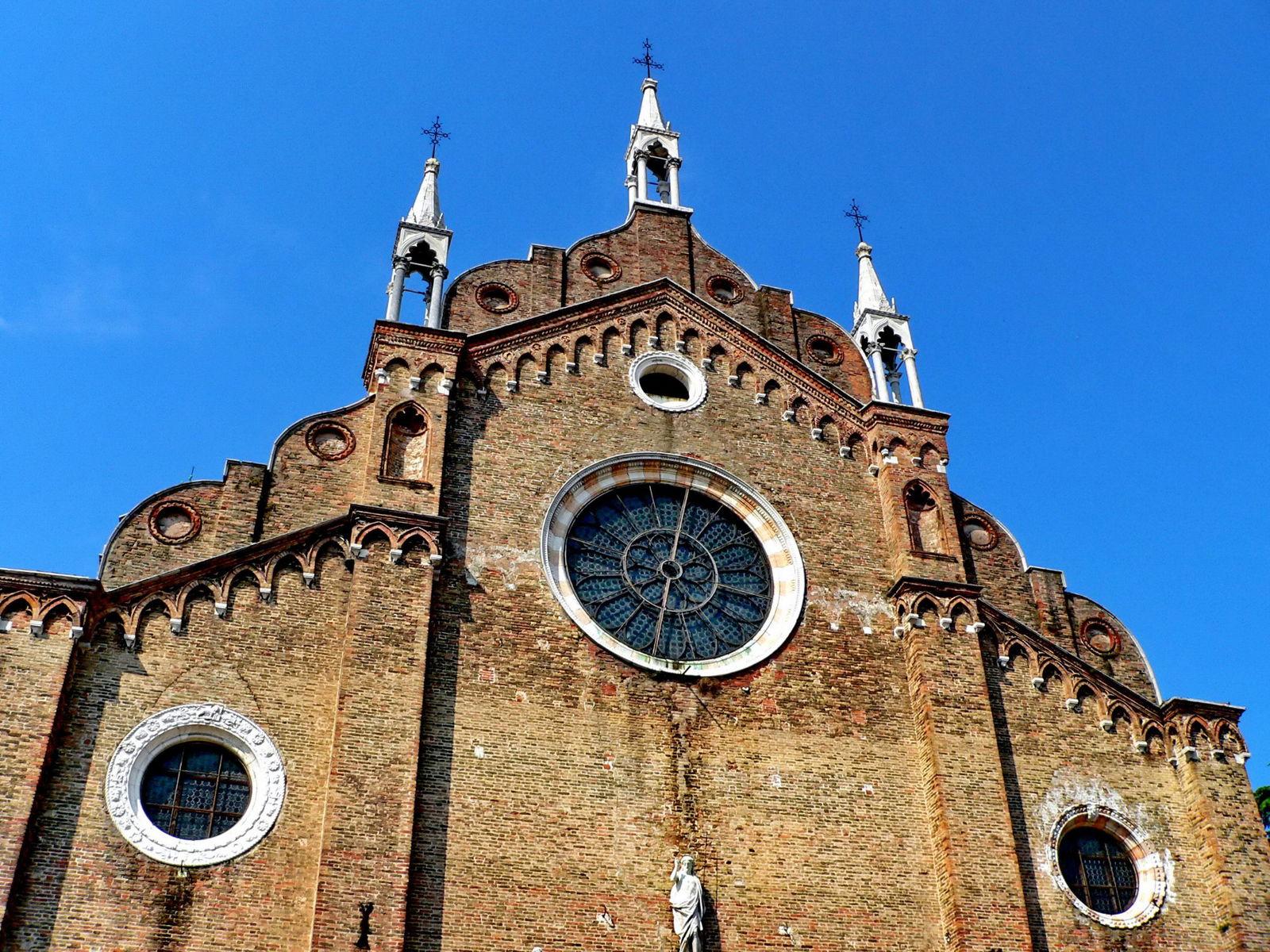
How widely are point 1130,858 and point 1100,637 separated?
3.52 m

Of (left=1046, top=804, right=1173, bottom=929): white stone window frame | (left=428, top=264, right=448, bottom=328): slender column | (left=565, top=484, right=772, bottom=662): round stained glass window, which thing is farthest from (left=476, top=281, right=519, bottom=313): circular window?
(left=1046, top=804, right=1173, bottom=929): white stone window frame

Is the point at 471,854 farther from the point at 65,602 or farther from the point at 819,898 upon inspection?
the point at 65,602

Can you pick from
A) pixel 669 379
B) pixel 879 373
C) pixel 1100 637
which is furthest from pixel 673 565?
pixel 1100 637

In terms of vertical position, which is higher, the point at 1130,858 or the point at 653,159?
the point at 653,159

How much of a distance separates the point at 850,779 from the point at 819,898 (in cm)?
171

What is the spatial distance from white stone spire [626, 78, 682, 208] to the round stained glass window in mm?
6564

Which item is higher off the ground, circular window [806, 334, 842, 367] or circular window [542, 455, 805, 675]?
circular window [806, 334, 842, 367]

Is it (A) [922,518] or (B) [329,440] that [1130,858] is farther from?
(B) [329,440]

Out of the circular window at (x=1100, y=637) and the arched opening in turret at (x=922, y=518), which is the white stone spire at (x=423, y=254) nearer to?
the arched opening in turret at (x=922, y=518)

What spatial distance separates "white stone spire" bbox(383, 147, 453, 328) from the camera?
67.1 ft

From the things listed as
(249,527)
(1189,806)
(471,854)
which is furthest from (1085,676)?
(249,527)

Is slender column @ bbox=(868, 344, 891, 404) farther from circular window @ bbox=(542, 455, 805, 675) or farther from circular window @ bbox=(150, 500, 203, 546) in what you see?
circular window @ bbox=(150, 500, 203, 546)

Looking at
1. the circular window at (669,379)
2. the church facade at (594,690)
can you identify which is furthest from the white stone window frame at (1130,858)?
the circular window at (669,379)

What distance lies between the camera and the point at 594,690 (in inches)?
698
